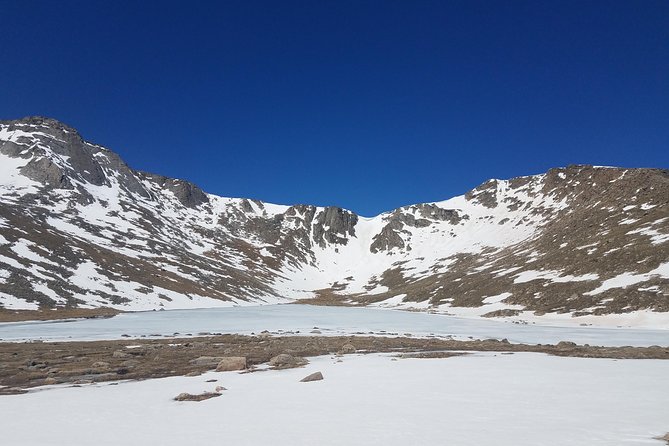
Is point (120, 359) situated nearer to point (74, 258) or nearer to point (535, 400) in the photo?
point (535, 400)

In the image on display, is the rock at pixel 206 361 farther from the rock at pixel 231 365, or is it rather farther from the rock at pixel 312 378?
the rock at pixel 312 378

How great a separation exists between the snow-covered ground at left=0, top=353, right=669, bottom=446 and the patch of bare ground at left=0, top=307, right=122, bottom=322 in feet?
216

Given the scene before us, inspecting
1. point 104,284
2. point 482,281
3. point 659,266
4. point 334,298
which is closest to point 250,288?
point 334,298

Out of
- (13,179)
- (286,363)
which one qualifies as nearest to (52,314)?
(286,363)

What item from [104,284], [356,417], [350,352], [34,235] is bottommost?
[356,417]

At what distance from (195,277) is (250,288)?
22.9m

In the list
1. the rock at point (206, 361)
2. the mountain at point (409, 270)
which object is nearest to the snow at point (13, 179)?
the mountain at point (409, 270)

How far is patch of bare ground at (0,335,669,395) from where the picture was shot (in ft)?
82.6

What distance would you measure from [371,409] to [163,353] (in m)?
24.7

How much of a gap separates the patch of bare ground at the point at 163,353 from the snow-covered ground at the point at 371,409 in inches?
173

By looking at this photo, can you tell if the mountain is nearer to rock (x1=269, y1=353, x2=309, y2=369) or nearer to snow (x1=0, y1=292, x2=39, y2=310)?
snow (x1=0, y1=292, x2=39, y2=310)

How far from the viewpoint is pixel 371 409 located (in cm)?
1480

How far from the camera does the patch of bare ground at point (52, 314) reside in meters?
74.0

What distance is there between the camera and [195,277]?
145 meters
